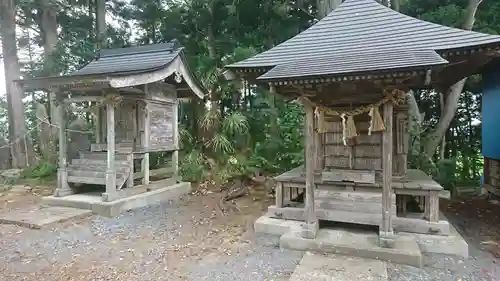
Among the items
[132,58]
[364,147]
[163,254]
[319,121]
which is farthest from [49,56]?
[364,147]

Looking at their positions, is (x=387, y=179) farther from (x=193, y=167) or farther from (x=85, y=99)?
(x=193, y=167)

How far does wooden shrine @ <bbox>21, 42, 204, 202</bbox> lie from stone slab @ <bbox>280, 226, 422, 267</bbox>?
3882mm

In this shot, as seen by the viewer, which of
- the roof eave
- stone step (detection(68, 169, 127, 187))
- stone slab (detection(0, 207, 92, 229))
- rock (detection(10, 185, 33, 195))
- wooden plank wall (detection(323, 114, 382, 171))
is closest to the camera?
the roof eave

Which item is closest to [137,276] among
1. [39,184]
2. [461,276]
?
[461,276]

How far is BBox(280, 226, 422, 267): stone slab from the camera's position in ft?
13.2

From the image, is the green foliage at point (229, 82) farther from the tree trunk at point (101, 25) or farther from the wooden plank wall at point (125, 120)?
the wooden plank wall at point (125, 120)

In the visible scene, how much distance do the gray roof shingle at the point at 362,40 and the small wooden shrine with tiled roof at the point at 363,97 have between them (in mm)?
14

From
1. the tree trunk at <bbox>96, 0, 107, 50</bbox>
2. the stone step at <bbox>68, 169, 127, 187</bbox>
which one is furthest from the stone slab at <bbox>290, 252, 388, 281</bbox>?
the tree trunk at <bbox>96, 0, 107, 50</bbox>

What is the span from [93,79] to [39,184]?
15.7 feet

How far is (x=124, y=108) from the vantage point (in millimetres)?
7414

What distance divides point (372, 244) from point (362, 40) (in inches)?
121

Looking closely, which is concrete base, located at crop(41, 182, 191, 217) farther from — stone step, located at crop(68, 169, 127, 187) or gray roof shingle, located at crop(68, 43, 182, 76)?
gray roof shingle, located at crop(68, 43, 182, 76)

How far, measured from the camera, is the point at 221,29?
37.3 feet

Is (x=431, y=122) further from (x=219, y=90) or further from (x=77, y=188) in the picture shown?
(x=77, y=188)
